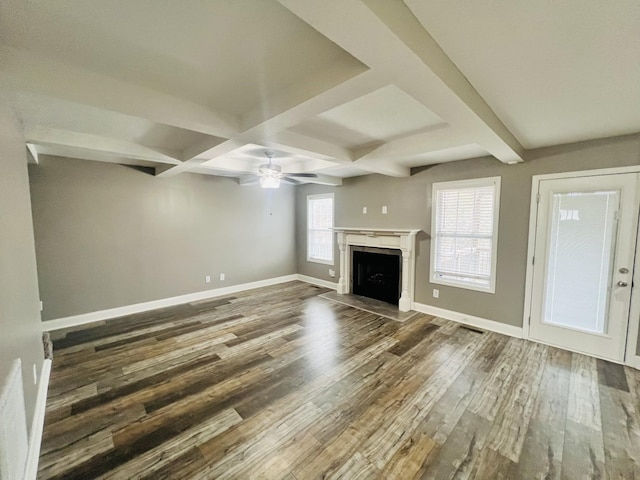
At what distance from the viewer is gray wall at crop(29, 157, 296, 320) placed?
12.1ft

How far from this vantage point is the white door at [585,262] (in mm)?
2797

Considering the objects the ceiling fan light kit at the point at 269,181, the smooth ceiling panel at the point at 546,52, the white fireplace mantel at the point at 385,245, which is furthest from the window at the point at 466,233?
the ceiling fan light kit at the point at 269,181

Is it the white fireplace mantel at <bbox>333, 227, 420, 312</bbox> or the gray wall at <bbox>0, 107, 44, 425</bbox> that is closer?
the gray wall at <bbox>0, 107, 44, 425</bbox>

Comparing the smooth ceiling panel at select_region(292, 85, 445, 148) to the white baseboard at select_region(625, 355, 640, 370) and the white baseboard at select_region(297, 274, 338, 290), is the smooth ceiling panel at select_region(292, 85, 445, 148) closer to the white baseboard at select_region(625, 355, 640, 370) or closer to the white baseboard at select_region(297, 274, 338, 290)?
the white baseboard at select_region(625, 355, 640, 370)

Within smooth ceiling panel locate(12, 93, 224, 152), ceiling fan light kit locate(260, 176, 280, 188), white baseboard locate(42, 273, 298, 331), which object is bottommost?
white baseboard locate(42, 273, 298, 331)

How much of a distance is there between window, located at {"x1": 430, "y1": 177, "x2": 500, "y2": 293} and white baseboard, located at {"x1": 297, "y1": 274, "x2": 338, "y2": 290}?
7.51 ft

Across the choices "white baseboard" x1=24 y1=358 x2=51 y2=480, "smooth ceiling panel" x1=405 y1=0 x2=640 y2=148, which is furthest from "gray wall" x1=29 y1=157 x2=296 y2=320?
"smooth ceiling panel" x1=405 y1=0 x2=640 y2=148

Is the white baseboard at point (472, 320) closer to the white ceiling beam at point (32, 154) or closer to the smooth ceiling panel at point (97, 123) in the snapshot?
the smooth ceiling panel at point (97, 123)

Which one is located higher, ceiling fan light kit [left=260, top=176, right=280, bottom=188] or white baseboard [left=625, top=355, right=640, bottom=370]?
ceiling fan light kit [left=260, top=176, right=280, bottom=188]

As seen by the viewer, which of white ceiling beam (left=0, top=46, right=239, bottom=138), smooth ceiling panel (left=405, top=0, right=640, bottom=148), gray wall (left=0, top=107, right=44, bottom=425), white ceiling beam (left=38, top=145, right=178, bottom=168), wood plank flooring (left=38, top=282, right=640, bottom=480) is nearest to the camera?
smooth ceiling panel (left=405, top=0, right=640, bottom=148)

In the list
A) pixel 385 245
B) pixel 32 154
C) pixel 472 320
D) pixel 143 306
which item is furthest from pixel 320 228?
pixel 32 154

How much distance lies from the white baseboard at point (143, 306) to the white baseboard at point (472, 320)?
3447 mm

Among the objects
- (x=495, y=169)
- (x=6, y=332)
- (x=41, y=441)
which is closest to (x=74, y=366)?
(x=41, y=441)

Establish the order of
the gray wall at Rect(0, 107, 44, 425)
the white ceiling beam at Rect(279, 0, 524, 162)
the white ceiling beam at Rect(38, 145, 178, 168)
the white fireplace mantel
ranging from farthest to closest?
the white fireplace mantel → the white ceiling beam at Rect(38, 145, 178, 168) → the gray wall at Rect(0, 107, 44, 425) → the white ceiling beam at Rect(279, 0, 524, 162)
